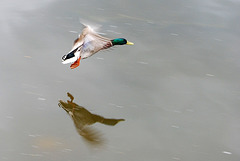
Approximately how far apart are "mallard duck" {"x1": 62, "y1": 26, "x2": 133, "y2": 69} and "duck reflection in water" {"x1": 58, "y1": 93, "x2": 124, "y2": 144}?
0.32 m

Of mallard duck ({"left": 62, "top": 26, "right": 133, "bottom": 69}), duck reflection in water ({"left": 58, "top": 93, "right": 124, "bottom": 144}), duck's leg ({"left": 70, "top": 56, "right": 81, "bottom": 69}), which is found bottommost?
duck reflection in water ({"left": 58, "top": 93, "right": 124, "bottom": 144})

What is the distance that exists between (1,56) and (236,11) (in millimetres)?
2592

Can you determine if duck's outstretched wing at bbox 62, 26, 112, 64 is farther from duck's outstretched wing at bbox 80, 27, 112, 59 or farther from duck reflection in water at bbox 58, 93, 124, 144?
duck reflection in water at bbox 58, 93, 124, 144

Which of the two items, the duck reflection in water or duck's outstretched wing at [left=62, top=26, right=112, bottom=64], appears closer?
the duck reflection in water

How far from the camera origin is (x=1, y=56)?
3320 millimetres

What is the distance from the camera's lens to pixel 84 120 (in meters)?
2.72

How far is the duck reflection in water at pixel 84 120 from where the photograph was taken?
2600 mm

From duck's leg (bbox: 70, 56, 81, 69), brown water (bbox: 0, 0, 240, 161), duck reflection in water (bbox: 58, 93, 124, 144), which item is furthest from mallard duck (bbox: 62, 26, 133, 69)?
duck reflection in water (bbox: 58, 93, 124, 144)

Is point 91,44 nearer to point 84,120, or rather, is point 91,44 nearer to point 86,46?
point 86,46

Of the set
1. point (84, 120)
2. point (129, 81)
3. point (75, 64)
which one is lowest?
point (84, 120)

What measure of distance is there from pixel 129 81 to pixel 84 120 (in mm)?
597

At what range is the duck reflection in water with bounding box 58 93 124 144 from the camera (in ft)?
8.53

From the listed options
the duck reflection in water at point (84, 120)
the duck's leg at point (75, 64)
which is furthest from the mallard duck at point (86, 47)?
the duck reflection in water at point (84, 120)

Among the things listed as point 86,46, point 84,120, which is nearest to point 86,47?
point 86,46
